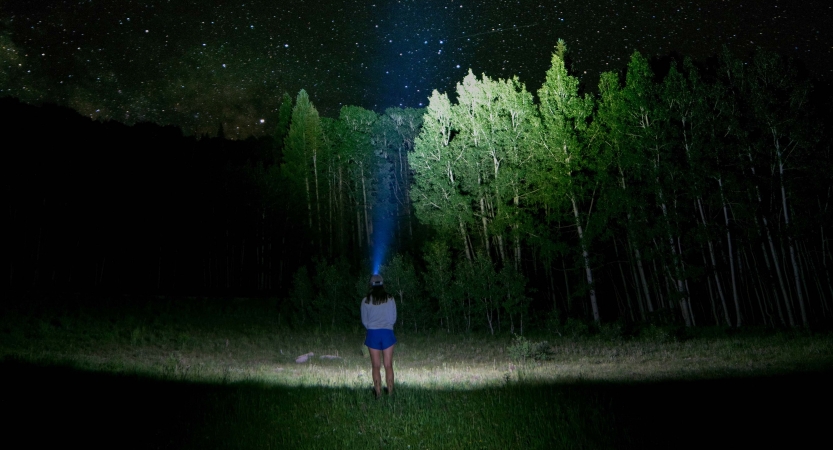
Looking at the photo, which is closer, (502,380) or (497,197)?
(502,380)

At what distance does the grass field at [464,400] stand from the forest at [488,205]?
5.16 m

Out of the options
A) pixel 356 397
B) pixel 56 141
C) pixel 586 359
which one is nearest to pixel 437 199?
pixel 586 359

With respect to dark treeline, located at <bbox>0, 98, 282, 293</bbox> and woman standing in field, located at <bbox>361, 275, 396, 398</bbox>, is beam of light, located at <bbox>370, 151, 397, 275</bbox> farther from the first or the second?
woman standing in field, located at <bbox>361, 275, 396, 398</bbox>

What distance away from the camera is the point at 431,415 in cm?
574

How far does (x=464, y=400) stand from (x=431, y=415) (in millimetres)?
931

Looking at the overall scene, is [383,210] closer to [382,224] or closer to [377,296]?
[382,224]

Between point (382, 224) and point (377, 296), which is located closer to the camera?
point (377, 296)

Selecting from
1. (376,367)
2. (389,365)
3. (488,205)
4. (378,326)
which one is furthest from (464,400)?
(488,205)

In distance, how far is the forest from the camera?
17.3m

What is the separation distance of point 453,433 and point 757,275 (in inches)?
718

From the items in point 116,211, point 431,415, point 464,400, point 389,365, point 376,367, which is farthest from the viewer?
point 116,211

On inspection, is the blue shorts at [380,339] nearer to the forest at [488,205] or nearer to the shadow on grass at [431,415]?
the shadow on grass at [431,415]

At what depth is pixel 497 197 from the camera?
20000mm

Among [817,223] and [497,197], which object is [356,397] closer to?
[497,197]
